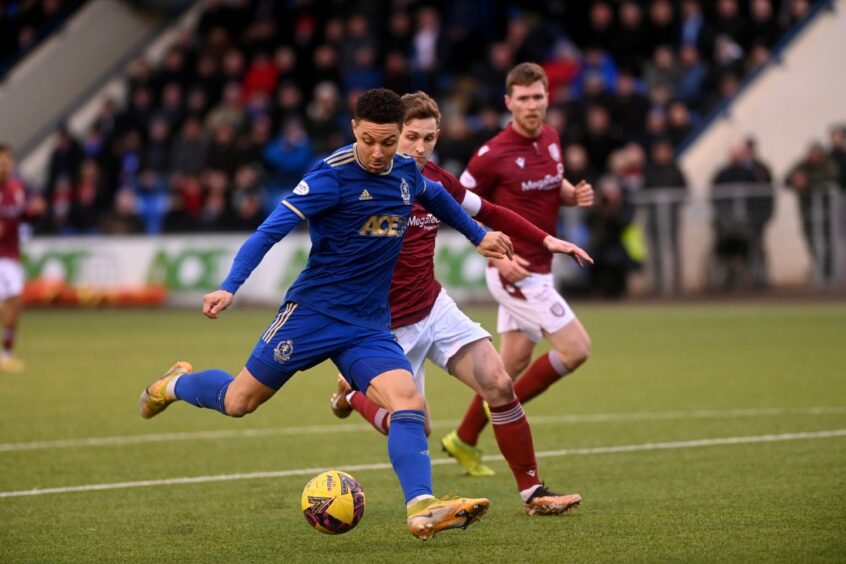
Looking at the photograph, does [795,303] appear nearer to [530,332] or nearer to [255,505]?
[530,332]

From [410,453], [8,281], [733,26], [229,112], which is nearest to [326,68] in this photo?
[229,112]

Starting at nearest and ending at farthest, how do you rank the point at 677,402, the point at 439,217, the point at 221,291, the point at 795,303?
the point at 221,291
the point at 439,217
the point at 677,402
the point at 795,303

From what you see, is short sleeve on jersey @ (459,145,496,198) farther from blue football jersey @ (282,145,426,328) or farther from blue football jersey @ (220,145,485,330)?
blue football jersey @ (282,145,426,328)

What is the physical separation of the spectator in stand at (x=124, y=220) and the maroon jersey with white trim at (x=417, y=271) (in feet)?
66.3

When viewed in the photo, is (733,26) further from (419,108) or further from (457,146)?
(419,108)

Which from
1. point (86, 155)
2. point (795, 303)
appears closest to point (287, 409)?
point (795, 303)

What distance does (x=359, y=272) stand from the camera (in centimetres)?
743

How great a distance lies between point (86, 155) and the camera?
31047 millimetres

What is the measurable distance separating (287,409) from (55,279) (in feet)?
50.1

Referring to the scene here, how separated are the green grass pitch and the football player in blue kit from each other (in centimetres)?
72

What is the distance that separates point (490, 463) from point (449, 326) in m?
1.97

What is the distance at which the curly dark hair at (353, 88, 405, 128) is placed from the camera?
7.05 meters

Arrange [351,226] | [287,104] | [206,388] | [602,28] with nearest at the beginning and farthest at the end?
[351,226]
[206,388]
[602,28]
[287,104]

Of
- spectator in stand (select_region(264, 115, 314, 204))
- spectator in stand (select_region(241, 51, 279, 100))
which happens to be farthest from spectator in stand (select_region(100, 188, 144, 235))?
spectator in stand (select_region(241, 51, 279, 100))
